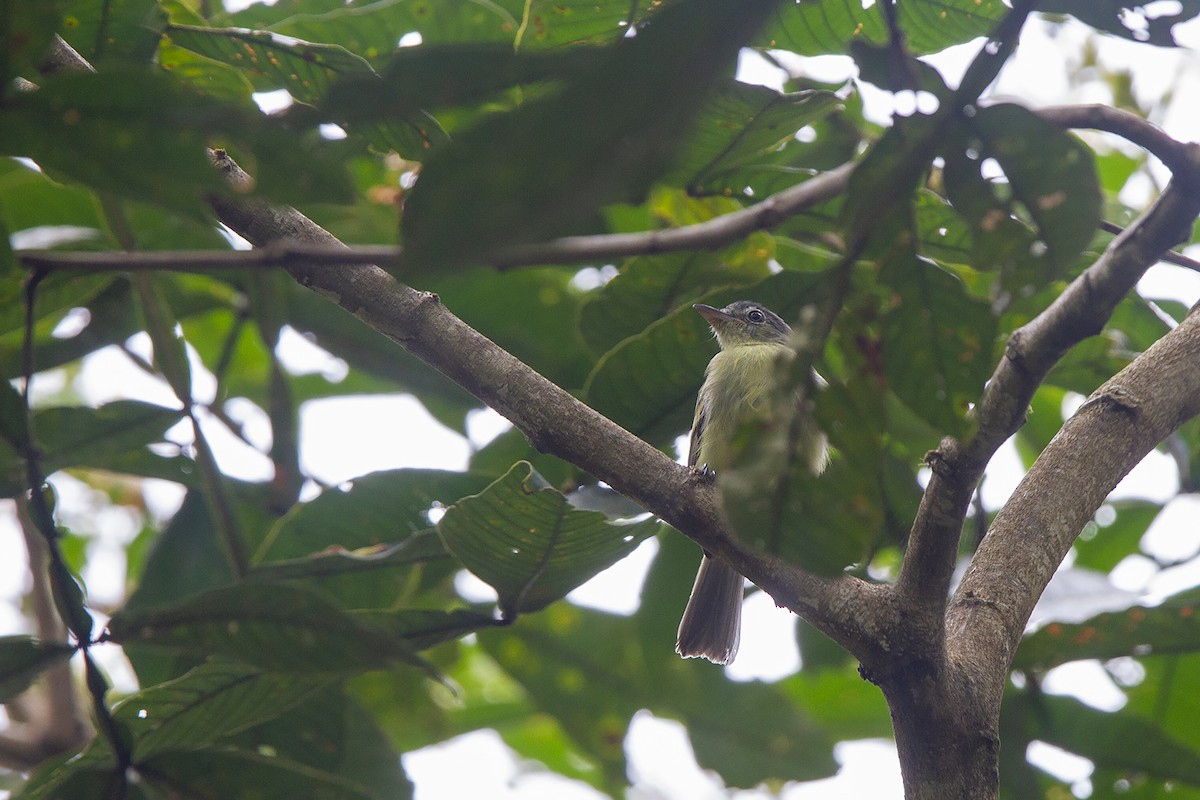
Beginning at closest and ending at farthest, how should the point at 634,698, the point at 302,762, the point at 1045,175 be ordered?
the point at 1045,175 < the point at 302,762 < the point at 634,698

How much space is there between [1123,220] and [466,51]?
294cm

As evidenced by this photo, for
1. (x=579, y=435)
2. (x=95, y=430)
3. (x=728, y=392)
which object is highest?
(x=728, y=392)

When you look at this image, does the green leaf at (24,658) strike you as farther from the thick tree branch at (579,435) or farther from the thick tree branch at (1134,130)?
the thick tree branch at (1134,130)

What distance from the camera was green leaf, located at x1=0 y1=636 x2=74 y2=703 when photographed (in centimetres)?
188

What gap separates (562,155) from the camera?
2.84 feet

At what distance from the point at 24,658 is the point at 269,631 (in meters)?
0.60

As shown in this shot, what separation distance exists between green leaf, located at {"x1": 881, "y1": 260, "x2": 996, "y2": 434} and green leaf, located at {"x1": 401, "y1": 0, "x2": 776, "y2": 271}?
541 millimetres

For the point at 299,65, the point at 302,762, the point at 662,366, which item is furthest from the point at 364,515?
the point at 299,65

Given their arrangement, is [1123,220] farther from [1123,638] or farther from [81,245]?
[81,245]

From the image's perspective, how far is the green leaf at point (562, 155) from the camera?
860mm

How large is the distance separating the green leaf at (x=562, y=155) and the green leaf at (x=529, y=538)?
3.69 ft

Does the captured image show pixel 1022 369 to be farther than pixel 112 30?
No

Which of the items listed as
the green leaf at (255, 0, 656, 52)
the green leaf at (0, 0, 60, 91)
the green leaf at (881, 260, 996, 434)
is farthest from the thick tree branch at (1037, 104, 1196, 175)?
the green leaf at (255, 0, 656, 52)

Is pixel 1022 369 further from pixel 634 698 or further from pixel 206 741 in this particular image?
pixel 634 698
